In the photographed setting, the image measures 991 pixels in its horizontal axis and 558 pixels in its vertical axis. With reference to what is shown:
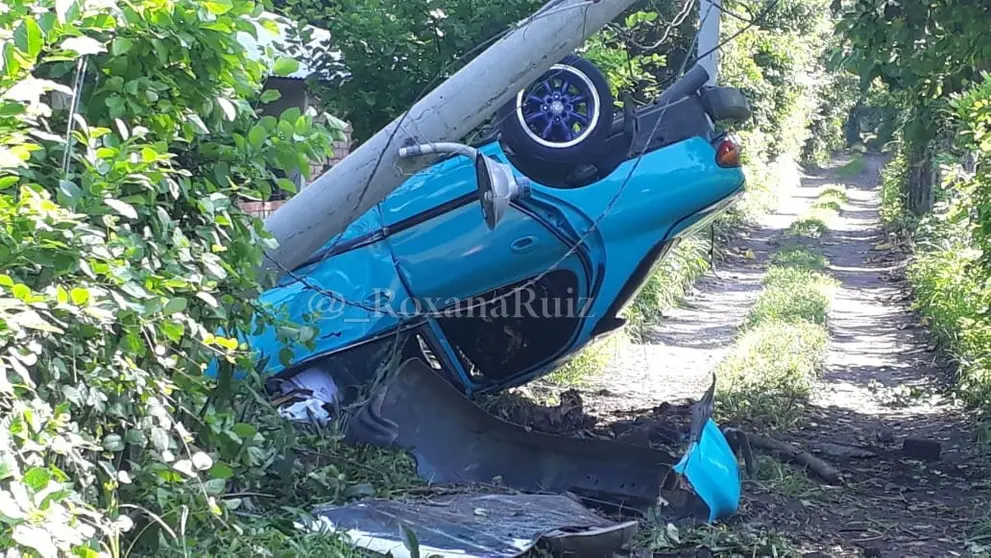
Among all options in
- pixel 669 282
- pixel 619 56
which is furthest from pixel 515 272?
pixel 669 282

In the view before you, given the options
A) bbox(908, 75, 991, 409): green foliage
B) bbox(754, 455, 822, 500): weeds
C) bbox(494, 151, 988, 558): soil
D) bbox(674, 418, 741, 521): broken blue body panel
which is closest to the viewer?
bbox(674, 418, 741, 521): broken blue body panel

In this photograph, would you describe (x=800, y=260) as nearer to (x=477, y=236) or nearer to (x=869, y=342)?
(x=869, y=342)

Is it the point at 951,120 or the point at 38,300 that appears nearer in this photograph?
the point at 38,300

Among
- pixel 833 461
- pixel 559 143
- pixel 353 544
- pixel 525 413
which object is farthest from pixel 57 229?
pixel 833 461

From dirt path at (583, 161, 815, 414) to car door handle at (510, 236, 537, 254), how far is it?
8.04 feet

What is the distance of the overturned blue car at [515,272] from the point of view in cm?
585

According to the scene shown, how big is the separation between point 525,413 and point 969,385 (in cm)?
369

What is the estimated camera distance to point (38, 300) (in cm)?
249

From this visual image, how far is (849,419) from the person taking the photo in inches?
335

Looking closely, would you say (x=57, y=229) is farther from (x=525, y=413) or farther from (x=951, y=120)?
(x=951, y=120)

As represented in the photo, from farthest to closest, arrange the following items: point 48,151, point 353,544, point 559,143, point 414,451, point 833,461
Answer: point 833,461 < point 559,143 < point 414,451 < point 353,544 < point 48,151

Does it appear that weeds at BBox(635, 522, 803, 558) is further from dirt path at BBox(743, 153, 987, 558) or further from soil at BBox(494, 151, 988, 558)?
dirt path at BBox(743, 153, 987, 558)

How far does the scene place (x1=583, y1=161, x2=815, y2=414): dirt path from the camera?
9344mm

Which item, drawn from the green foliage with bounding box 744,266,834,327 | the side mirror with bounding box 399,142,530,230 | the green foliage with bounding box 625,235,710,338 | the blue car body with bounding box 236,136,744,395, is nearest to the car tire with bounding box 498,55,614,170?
the blue car body with bounding box 236,136,744,395
